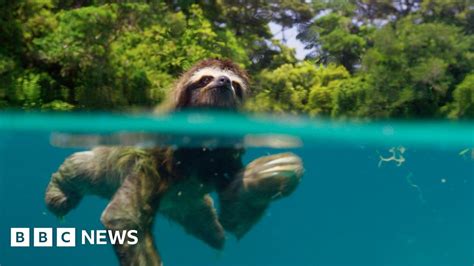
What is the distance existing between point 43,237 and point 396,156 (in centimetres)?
412

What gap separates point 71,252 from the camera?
709 centimetres

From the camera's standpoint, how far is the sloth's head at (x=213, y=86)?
20.2 ft

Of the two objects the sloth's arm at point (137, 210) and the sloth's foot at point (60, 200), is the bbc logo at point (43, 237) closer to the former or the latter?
the sloth's foot at point (60, 200)

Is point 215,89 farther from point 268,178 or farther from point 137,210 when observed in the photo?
point 137,210

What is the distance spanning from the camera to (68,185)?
664 centimetres

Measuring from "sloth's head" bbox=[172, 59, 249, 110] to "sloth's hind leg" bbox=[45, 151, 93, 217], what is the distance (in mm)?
1053

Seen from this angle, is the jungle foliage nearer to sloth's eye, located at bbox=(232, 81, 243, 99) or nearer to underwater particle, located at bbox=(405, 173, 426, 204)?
sloth's eye, located at bbox=(232, 81, 243, 99)

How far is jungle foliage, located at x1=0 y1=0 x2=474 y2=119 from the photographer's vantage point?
6855mm

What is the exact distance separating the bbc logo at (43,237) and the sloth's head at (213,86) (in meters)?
1.69

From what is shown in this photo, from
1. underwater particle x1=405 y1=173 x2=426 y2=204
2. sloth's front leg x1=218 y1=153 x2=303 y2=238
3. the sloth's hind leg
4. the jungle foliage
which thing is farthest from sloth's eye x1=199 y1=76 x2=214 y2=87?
underwater particle x1=405 y1=173 x2=426 y2=204

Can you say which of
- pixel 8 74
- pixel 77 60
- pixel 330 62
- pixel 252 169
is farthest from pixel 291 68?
pixel 8 74

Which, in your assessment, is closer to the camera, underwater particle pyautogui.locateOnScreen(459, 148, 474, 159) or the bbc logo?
the bbc logo

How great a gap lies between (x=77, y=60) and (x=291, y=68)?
2.01 m

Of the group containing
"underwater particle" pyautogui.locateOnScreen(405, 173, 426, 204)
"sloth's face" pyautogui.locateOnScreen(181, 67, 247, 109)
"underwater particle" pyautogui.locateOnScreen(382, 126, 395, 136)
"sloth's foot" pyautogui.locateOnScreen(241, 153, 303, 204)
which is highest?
"sloth's face" pyautogui.locateOnScreen(181, 67, 247, 109)
